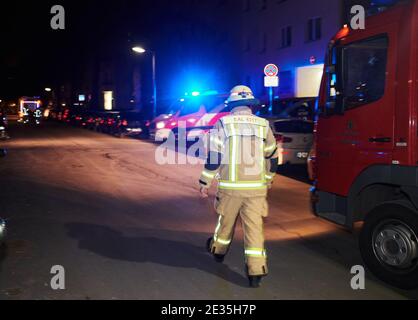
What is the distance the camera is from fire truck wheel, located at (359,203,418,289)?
17.1 feet

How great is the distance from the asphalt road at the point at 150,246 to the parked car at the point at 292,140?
3.93 ft

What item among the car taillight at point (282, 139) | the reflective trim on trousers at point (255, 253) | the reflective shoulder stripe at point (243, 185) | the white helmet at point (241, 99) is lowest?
the reflective trim on trousers at point (255, 253)

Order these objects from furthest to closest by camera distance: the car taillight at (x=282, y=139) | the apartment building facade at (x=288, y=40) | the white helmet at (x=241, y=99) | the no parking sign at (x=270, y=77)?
1. the apartment building facade at (x=288, y=40)
2. the no parking sign at (x=270, y=77)
3. the car taillight at (x=282, y=139)
4. the white helmet at (x=241, y=99)

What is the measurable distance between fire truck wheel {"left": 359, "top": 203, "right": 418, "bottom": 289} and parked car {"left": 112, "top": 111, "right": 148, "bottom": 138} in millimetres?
23878

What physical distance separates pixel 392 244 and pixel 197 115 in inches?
630

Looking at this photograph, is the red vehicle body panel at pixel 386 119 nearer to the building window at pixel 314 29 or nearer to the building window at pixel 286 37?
the building window at pixel 314 29

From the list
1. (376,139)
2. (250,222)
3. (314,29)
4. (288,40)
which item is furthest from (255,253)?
(288,40)

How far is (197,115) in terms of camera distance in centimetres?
2103

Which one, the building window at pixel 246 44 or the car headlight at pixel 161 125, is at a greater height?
the building window at pixel 246 44

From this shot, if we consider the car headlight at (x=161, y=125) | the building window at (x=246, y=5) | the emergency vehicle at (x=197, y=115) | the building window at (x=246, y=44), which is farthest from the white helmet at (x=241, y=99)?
the building window at (x=246, y=5)

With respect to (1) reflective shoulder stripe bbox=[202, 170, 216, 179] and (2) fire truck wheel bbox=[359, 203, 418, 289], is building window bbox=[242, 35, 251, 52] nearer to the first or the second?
(2) fire truck wheel bbox=[359, 203, 418, 289]

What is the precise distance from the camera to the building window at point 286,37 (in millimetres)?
32750

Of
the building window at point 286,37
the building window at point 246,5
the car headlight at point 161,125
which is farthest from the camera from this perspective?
the building window at point 246,5

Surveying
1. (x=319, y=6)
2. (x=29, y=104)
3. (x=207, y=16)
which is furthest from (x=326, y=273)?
(x=29, y=104)
